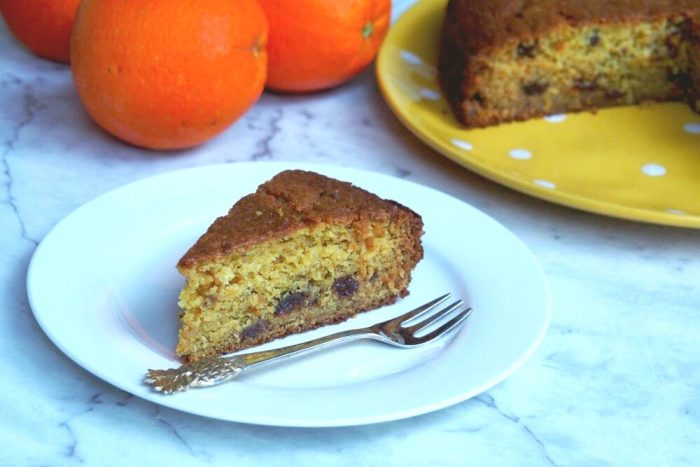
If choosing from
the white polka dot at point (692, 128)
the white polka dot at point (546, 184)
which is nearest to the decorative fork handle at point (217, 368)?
the white polka dot at point (546, 184)

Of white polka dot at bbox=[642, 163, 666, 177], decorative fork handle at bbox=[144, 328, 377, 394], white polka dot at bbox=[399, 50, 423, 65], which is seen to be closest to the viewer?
decorative fork handle at bbox=[144, 328, 377, 394]

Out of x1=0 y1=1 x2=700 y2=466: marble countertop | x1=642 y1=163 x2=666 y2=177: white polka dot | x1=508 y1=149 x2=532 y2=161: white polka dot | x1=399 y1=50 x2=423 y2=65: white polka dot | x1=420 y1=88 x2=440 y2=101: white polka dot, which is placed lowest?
x1=0 y1=1 x2=700 y2=466: marble countertop

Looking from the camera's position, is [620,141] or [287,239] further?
[620,141]

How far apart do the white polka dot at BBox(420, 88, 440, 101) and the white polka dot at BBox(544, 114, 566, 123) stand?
0.78ft

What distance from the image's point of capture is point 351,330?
1.42m

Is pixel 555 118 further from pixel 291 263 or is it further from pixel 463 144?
pixel 291 263

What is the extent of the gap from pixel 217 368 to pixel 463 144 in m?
0.84

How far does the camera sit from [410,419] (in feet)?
4.30

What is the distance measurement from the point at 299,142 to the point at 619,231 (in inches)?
25.9

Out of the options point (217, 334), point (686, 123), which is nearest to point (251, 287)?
point (217, 334)

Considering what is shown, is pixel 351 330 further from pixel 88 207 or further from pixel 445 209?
pixel 88 207

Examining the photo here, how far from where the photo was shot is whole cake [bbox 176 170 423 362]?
1.40 metres

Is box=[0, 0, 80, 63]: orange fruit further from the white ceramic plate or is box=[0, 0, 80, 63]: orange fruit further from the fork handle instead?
the fork handle

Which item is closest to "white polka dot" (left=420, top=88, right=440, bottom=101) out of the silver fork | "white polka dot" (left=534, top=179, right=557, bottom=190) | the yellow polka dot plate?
the yellow polka dot plate
